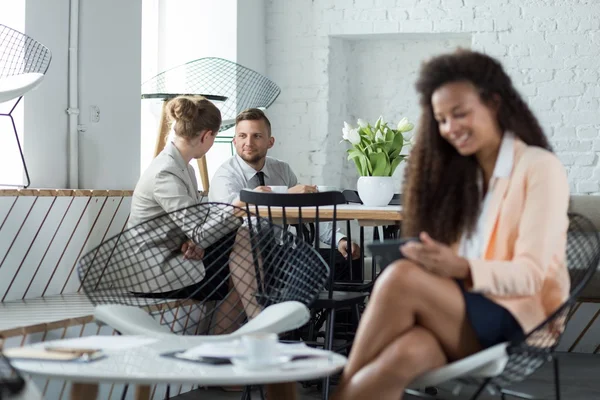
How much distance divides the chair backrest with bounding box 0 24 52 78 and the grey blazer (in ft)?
2.10

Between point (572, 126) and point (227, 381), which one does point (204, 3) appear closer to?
point (572, 126)

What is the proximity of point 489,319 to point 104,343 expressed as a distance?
830mm

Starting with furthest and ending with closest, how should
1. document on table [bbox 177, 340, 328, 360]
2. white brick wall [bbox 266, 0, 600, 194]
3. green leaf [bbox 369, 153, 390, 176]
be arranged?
white brick wall [bbox 266, 0, 600, 194]
green leaf [bbox 369, 153, 390, 176]
document on table [bbox 177, 340, 328, 360]

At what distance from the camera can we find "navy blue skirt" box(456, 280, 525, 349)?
1964mm

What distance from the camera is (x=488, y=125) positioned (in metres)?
2.11

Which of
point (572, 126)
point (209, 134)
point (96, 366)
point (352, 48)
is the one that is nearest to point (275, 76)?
point (352, 48)

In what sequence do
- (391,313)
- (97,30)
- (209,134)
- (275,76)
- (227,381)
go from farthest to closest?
1. (275,76)
2. (97,30)
3. (209,134)
4. (391,313)
5. (227,381)

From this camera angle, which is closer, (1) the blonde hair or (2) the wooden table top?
(2) the wooden table top

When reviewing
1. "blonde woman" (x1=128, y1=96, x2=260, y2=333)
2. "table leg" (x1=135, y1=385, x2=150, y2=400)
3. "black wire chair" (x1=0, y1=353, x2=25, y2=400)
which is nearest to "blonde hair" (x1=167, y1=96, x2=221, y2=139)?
"blonde woman" (x1=128, y1=96, x2=260, y2=333)

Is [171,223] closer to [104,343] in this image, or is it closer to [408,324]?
[104,343]

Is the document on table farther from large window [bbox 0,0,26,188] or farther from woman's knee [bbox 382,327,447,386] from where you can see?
large window [bbox 0,0,26,188]

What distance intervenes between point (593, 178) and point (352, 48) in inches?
73.0

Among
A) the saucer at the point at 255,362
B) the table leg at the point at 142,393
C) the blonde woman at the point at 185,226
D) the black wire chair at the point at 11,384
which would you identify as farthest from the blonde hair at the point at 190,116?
the black wire chair at the point at 11,384

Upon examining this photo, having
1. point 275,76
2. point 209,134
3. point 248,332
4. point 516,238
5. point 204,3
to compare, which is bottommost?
point 248,332
